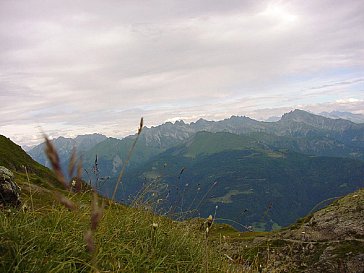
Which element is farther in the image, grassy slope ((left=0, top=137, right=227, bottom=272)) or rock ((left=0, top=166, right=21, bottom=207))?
rock ((left=0, top=166, right=21, bottom=207))

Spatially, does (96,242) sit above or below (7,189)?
above

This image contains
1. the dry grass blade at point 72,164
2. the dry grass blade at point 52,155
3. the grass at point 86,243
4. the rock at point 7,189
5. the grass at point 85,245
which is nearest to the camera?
the dry grass blade at point 52,155

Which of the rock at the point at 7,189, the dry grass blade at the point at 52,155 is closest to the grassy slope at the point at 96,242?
the dry grass blade at the point at 52,155

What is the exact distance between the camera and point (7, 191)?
1271 cm

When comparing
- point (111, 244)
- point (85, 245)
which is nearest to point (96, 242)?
point (111, 244)

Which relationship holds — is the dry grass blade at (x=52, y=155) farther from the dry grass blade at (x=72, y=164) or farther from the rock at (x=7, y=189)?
the rock at (x=7, y=189)

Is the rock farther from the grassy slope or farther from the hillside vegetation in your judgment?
the grassy slope

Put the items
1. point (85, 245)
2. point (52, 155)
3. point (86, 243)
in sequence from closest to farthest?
1. point (52, 155)
2. point (86, 243)
3. point (85, 245)

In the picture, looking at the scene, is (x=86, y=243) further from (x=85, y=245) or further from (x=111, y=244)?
(x=111, y=244)

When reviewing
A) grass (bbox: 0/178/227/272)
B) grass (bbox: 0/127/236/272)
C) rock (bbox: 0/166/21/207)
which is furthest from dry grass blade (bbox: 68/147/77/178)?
rock (bbox: 0/166/21/207)

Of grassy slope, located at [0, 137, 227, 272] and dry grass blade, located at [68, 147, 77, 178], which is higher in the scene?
dry grass blade, located at [68, 147, 77, 178]

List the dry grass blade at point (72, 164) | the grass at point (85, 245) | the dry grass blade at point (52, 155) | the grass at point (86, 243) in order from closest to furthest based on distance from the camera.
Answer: the dry grass blade at point (52, 155), the dry grass blade at point (72, 164), the grass at point (86, 243), the grass at point (85, 245)

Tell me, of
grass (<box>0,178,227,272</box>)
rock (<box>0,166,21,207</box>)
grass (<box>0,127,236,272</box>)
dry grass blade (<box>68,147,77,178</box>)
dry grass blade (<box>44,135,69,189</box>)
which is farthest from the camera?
rock (<box>0,166,21,207</box>)

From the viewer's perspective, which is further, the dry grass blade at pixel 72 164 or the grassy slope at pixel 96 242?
the grassy slope at pixel 96 242
